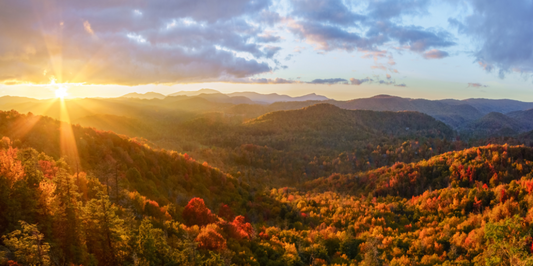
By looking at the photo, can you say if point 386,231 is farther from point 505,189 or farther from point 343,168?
point 343,168

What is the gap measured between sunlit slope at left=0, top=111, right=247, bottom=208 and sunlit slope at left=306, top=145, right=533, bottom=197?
20116 mm

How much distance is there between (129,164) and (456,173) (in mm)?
37841

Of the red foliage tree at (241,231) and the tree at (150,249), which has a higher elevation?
the tree at (150,249)

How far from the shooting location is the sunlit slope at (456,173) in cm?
3034

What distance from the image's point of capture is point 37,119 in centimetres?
2375

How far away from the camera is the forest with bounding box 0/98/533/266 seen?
7715 mm

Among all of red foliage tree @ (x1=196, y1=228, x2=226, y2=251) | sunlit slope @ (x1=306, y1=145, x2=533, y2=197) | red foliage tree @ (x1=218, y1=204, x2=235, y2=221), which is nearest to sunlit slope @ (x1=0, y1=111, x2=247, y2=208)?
red foliage tree @ (x1=218, y1=204, x2=235, y2=221)

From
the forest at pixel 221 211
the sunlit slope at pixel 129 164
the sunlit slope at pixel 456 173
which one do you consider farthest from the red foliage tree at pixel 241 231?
the sunlit slope at pixel 456 173

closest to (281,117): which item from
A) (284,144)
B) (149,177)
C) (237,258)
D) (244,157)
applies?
(284,144)

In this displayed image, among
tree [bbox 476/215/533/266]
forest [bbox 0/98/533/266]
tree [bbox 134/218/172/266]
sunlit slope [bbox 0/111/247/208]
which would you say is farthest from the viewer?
Result: sunlit slope [bbox 0/111/247/208]

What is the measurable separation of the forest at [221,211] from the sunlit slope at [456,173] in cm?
17

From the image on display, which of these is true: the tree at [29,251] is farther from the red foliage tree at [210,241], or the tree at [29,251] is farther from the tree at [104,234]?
the red foliage tree at [210,241]

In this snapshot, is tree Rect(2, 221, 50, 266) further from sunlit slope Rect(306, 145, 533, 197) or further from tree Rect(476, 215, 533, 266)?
sunlit slope Rect(306, 145, 533, 197)

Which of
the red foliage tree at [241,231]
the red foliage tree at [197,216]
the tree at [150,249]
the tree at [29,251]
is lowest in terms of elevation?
the red foliage tree at [241,231]
